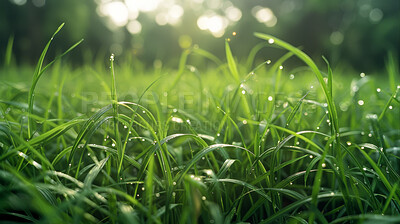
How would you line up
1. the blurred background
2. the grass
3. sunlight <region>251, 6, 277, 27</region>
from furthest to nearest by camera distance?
sunlight <region>251, 6, 277, 27</region>, the blurred background, the grass

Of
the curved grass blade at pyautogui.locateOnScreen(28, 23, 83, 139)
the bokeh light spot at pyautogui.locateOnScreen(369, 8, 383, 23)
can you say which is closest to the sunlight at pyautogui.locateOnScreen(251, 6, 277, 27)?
the bokeh light spot at pyautogui.locateOnScreen(369, 8, 383, 23)

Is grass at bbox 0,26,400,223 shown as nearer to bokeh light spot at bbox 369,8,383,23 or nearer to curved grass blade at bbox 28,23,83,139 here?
curved grass blade at bbox 28,23,83,139

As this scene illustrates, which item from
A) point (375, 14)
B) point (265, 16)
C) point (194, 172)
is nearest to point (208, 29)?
point (265, 16)

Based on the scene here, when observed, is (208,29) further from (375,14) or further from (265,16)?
(375,14)

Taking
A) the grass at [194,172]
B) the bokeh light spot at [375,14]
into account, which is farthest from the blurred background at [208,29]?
the grass at [194,172]

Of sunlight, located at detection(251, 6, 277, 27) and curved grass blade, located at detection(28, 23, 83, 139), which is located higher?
sunlight, located at detection(251, 6, 277, 27)

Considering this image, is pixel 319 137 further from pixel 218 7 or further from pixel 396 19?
pixel 218 7

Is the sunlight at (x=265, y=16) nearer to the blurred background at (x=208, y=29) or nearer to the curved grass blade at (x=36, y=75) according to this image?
the blurred background at (x=208, y=29)

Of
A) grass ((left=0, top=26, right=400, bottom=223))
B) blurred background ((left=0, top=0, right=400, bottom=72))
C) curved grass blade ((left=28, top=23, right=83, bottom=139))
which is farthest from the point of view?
blurred background ((left=0, top=0, right=400, bottom=72))

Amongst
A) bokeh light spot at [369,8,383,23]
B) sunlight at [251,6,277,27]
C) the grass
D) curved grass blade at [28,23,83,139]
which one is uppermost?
sunlight at [251,6,277,27]
